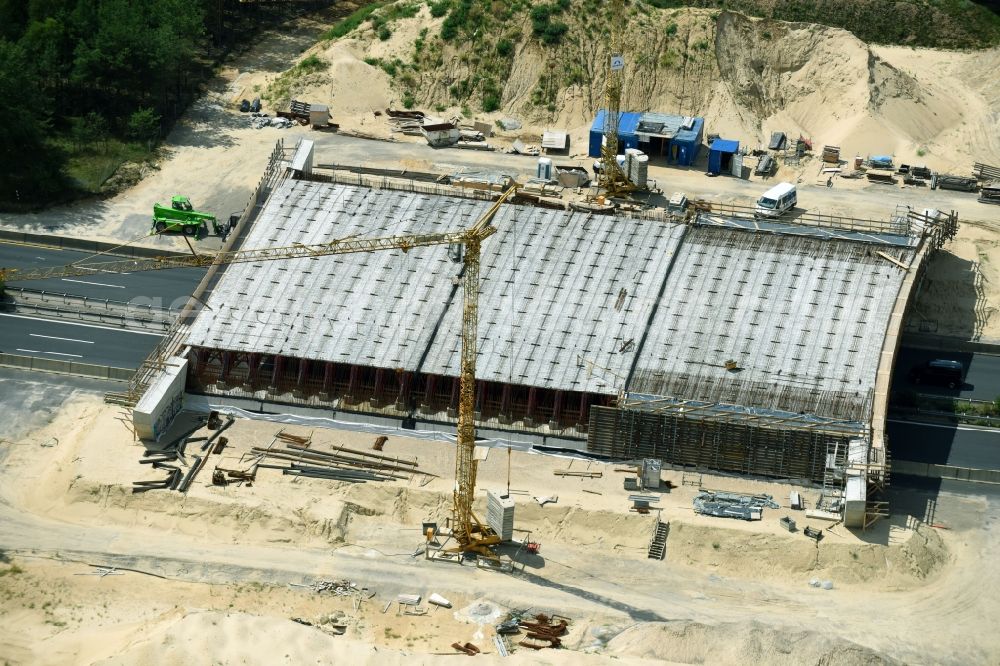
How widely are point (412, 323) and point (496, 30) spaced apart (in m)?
45.1

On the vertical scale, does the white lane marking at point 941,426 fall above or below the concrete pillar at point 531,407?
above

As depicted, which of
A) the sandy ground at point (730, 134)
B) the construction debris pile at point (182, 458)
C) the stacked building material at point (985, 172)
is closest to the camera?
the construction debris pile at point (182, 458)

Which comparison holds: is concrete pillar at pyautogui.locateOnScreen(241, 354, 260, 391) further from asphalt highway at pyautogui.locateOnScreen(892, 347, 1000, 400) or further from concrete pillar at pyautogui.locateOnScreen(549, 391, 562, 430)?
asphalt highway at pyautogui.locateOnScreen(892, 347, 1000, 400)

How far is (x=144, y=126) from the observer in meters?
158

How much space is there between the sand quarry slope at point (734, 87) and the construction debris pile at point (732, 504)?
4882cm

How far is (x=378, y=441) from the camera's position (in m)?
120

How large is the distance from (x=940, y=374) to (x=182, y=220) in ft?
198

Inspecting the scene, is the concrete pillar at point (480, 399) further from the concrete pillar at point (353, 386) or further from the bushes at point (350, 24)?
the bushes at point (350, 24)

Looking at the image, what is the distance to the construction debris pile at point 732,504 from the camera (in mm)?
113125

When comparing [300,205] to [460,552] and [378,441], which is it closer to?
[378,441]

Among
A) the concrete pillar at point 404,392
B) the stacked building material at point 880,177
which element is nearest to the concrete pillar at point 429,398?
the concrete pillar at point 404,392

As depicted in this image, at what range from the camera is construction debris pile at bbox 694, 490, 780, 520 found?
371 ft

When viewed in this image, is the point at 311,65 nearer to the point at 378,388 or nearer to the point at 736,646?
the point at 378,388

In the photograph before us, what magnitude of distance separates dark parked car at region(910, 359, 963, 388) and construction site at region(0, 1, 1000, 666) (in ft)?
4.35
